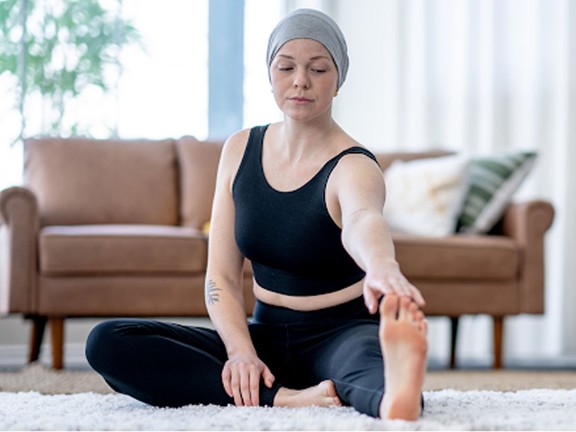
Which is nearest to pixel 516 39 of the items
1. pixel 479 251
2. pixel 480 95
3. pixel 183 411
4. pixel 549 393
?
pixel 480 95

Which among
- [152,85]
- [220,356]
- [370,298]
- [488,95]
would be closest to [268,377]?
[220,356]

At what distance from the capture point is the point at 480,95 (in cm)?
462

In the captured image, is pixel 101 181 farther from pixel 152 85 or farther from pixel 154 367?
pixel 154 367

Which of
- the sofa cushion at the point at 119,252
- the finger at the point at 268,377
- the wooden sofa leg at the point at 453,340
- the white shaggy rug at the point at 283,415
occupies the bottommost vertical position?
the wooden sofa leg at the point at 453,340

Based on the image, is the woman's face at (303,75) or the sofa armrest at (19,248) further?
the sofa armrest at (19,248)

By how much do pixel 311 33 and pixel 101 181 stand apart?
7.55ft

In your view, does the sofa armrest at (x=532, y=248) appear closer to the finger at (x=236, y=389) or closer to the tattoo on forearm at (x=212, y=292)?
the tattoo on forearm at (x=212, y=292)

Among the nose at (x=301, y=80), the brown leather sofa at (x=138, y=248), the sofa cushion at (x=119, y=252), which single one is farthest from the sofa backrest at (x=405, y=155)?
the nose at (x=301, y=80)

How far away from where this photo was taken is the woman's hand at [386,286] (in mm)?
1371

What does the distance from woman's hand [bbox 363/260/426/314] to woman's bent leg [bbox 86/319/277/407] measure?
1.26 feet

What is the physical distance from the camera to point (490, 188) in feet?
12.4

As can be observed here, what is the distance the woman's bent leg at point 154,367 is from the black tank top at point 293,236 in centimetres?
23

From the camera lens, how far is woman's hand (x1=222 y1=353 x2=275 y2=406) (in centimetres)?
169

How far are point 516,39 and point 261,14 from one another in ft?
4.03
